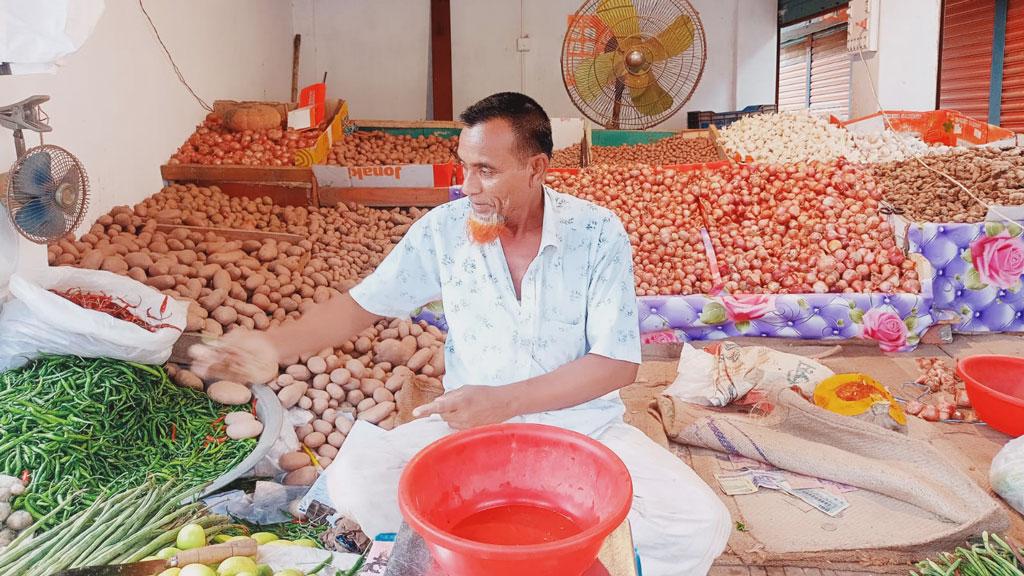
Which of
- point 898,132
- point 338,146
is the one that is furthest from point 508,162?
point 898,132

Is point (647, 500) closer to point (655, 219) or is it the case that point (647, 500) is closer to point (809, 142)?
point (655, 219)

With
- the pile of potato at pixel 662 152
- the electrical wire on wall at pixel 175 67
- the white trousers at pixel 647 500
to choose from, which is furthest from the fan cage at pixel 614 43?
the white trousers at pixel 647 500

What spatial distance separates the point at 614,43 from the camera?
6.21 meters

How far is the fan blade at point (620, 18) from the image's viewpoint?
6129mm

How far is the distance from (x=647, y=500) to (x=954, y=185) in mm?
3411

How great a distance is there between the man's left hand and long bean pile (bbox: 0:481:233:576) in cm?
61

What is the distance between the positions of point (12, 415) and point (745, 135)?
17.7 feet

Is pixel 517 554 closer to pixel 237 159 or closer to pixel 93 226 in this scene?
pixel 93 226

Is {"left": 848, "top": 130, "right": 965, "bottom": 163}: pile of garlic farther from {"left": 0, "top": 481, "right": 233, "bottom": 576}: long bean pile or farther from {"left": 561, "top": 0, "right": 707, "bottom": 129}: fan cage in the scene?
{"left": 0, "top": 481, "right": 233, "bottom": 576}: long bean pile

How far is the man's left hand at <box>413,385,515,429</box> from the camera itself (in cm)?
158

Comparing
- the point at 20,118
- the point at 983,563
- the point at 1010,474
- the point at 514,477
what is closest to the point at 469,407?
the point at 514,477

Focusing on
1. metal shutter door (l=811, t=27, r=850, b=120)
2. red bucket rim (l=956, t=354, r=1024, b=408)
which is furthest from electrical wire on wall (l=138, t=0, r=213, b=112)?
metal shutter door (l=811, t=27, r=850, b=120)

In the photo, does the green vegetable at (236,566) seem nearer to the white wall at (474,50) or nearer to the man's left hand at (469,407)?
the man's left hand at (469,407)

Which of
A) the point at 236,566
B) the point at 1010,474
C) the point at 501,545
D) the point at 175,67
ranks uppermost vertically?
the point at 175,67
